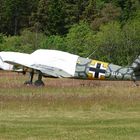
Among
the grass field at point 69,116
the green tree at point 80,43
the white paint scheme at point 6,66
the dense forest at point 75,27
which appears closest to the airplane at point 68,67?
the white paint scheme at point 6,66

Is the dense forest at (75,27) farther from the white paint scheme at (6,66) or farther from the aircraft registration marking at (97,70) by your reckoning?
the aircraft registration marking at (97,70)

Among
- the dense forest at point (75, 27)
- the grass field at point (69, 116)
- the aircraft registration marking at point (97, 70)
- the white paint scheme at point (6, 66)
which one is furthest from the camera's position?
the dense forest at point (75, 27)

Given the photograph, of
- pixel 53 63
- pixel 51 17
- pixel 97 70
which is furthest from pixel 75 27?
pixel 97 70

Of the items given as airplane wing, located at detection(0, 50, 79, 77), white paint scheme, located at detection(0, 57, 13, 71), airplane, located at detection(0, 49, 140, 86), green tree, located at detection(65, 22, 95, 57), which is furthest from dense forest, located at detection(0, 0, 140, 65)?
airplane wing, located at detection(0, 50, 79, 77)

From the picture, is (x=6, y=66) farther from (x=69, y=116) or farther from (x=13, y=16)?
(x=13, y=16)

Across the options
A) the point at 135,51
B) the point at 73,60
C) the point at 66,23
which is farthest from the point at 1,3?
the point at 73,60

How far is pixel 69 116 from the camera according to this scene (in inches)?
712

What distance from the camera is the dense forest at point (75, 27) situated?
69.1 metres

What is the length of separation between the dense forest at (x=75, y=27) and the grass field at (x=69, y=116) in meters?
42.1

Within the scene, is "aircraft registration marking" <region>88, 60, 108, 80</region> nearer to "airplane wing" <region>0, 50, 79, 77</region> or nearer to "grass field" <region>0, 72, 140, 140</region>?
"airplane wing" <region>0, 50, 79, 77</region>

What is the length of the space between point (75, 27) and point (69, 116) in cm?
7873

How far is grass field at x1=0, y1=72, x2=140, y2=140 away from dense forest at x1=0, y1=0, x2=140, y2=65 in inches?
1659

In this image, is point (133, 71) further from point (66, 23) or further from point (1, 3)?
point (1, 3)

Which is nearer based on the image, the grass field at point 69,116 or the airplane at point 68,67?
the grass field at point 69,116
